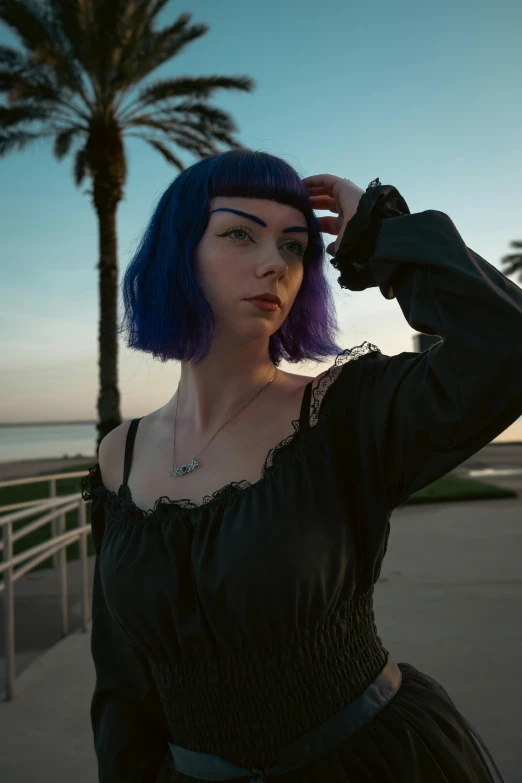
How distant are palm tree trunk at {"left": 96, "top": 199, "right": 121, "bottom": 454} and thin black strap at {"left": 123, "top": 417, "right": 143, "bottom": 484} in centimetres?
908

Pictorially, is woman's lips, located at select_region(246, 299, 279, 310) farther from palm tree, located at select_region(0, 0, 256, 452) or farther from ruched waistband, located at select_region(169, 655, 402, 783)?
palm tree, located at select_region(0, 0, 256, 452)

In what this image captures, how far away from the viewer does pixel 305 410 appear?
56.1 inches

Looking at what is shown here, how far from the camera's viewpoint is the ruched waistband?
4.00 feet

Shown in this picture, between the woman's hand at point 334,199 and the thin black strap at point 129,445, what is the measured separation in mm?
715

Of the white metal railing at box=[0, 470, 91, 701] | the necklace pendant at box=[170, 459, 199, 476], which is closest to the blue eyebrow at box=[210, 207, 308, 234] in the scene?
the necklace pendant at box=[170, 459, 199, 476]

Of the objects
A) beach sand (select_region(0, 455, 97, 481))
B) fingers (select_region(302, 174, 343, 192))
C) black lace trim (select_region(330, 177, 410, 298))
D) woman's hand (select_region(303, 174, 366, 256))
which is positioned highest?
fingers (select_region(302, 174, 343, 192))

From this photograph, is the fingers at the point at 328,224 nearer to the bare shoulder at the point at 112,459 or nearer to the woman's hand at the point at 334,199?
the woman's hand at the point at 334,199

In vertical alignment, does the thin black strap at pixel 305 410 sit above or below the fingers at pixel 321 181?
below

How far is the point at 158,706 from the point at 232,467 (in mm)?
595

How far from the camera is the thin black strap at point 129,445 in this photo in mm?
1636

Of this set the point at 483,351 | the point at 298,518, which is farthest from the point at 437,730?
the point at 483,351

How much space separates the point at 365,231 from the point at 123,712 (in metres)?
1.21

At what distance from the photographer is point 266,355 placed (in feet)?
5.34

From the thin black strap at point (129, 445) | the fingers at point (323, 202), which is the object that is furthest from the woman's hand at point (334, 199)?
the thin black strap at point (129, 445)
